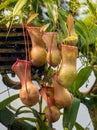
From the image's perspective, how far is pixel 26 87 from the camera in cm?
59

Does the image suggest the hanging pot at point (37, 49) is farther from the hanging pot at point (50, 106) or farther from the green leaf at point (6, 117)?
the green leaf at point (6, 117)

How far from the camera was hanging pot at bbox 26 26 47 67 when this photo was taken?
603 mm

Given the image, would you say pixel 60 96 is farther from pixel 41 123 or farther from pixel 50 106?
pixel 41 123

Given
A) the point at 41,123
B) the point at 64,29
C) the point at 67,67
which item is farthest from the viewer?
the point at 41,123

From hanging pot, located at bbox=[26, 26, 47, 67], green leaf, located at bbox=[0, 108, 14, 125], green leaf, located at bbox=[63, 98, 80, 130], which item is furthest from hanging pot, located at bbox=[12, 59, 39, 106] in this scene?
green leaf, located at bbox=[0, 108, 14, 125]

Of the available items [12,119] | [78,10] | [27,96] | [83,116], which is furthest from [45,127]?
[83,116]

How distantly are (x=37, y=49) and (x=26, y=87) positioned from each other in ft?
0.23

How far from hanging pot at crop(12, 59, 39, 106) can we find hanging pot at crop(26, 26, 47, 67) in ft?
0.06

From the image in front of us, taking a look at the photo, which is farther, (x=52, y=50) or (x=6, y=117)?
(x=6, y=117)

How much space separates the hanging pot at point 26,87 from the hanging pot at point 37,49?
2cm

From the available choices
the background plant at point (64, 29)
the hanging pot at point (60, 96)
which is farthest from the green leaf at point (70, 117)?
the hanging pot at point (60, 96)

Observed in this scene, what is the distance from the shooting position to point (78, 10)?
1.04 metres

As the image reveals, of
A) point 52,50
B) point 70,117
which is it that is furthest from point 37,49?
point 70,117

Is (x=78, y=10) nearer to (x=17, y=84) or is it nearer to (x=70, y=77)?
(x=17, y=84)
